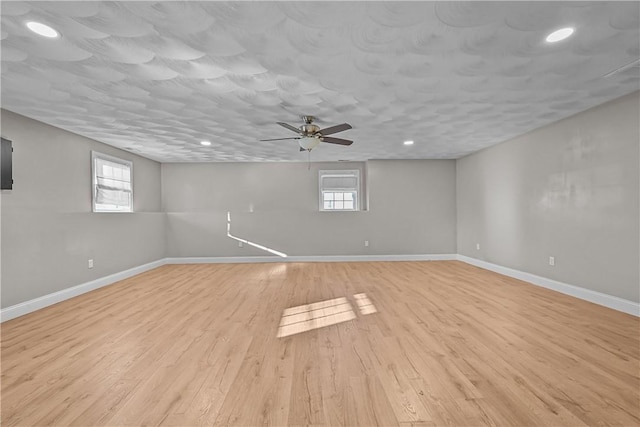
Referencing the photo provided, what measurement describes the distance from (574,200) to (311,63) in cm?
407

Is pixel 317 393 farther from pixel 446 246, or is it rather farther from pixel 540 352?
pixel 446 246

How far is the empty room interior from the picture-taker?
186 cm

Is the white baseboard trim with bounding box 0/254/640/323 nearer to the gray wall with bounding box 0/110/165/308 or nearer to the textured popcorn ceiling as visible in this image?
the gray wall with bounding box 0/110/165/308

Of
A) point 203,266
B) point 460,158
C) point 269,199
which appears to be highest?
point 460,158

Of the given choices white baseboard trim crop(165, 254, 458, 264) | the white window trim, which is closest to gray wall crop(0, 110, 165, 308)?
white baseboard trim crop(165, 254, 458, 264)

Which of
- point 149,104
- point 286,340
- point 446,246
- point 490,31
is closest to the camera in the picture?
point 490,31

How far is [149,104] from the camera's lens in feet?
11.3

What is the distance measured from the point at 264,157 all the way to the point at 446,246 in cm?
502

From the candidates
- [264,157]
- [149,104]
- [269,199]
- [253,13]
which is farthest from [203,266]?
[253,13]

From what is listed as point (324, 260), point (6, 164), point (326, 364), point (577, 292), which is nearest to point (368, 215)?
point (324, 260)

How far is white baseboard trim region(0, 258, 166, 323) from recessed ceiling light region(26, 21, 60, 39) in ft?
10.4

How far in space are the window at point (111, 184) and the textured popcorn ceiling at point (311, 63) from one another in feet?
3.40

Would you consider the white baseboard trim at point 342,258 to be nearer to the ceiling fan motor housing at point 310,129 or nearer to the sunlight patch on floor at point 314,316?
the sunlight patch on floor at point 314,316

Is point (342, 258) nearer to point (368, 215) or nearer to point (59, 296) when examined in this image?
point (368, 215)
